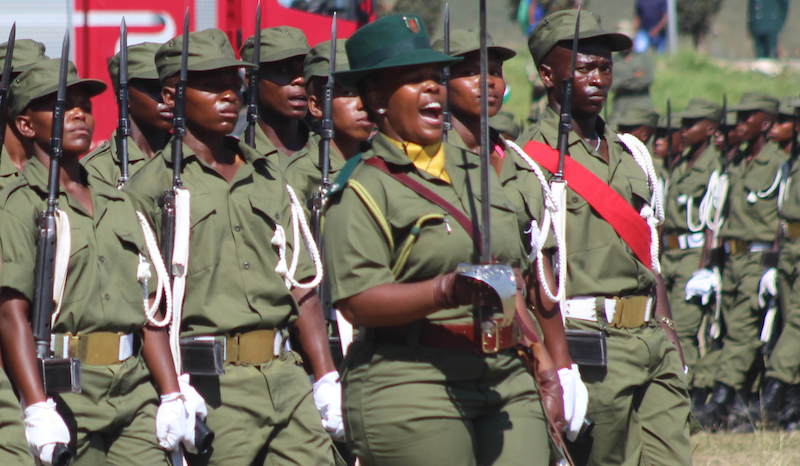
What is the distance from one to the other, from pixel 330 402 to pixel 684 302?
590cm

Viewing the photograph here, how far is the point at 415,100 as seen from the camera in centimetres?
396

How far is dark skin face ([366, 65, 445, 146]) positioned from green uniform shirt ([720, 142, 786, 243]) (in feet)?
22.0

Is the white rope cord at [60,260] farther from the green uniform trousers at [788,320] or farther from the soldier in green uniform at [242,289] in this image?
the green uniform trousers at [788,320]

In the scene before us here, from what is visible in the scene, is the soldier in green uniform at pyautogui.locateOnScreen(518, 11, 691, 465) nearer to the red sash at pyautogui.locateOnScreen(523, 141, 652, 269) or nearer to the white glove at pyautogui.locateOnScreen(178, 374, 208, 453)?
the red sash at pyautogui.locateOnScreen(523, 141, 652, 269)

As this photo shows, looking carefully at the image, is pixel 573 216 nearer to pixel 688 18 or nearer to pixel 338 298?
pixel 338 298

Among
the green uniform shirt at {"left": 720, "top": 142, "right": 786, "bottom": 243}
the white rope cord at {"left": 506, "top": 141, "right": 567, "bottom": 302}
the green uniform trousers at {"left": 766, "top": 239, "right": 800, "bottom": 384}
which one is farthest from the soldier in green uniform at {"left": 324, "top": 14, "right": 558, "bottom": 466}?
the green uniform shirt at {"left": 720, "top": 142, "right": 786, "bottom": 243}

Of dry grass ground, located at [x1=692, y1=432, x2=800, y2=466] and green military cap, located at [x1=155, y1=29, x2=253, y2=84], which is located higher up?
green military cap, located at [x1=155, y1=29, x2=253, y2=84]

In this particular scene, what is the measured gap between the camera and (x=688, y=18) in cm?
2667

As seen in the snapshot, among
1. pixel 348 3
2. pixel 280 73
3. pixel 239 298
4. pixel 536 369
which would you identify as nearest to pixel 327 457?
pixel 239 298

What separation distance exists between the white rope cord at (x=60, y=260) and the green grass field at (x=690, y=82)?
53.1 ft

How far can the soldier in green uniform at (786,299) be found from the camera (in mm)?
9141

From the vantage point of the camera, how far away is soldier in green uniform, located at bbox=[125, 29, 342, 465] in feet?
16.3

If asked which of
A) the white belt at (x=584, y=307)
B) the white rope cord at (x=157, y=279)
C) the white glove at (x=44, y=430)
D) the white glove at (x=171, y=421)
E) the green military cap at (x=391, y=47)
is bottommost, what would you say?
the white glove at (x=171, y=421)

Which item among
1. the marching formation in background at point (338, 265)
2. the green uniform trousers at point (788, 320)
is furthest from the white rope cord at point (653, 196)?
the green uniform trousers at point (788, 320)
